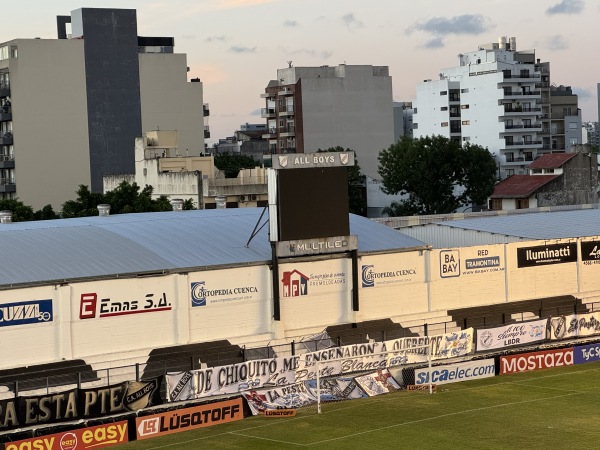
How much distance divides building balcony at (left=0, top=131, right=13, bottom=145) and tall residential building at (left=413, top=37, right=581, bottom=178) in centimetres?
7017

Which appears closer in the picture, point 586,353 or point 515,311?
point 586,353

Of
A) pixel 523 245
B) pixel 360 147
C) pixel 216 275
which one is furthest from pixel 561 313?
pixel 360 147

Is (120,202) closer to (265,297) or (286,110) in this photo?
(265,297)

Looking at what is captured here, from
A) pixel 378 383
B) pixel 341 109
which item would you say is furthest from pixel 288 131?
pixel 378 383

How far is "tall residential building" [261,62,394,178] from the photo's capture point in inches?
5753

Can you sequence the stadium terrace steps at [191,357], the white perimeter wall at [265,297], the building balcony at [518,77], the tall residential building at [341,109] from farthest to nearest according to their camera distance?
the building balcony at [518,77] → the tall residential building at [341,109] → the stadium terrace steps at [191,357] → the white perimeter wall at [265,297]

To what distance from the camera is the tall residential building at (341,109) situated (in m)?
146

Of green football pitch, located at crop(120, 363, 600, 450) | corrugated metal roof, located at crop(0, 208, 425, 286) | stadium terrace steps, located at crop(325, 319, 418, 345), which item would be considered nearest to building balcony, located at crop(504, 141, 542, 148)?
corrugated metal roof, located at crop(0, 208, 425, 286)

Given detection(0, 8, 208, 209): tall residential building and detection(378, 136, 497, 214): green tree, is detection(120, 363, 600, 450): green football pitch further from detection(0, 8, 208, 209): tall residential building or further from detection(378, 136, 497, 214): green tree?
detection(0, 8, 208, 209): tall residential building

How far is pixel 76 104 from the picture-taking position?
377 ft

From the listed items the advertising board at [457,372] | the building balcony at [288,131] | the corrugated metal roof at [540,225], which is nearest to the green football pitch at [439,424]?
the advertising board at [457,372]

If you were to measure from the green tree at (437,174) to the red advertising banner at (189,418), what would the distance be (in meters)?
79.1

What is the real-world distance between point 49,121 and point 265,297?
73.8 metres

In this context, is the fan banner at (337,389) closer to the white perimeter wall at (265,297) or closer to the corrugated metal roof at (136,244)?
the white perimeter wall at (265,297)
